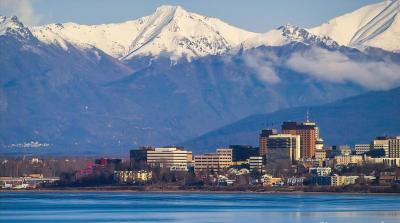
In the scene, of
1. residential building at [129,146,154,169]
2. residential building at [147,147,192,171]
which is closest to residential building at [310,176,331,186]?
residential building at [129,146,154,169]

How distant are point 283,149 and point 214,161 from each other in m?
7.63

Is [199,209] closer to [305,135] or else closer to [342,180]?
[342,180]

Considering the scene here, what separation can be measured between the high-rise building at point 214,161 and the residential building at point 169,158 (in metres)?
1.49

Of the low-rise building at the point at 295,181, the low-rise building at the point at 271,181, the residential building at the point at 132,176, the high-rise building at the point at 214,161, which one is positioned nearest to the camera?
the low-rise building at the point at 295,181

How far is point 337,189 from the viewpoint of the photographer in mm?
145625

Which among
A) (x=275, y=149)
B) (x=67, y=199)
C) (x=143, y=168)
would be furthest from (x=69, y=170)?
(x=67, y=199)

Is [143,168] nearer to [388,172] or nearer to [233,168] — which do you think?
[233,168]

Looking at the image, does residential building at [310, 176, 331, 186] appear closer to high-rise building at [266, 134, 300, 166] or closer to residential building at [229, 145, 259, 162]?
high-rise building at [266, 134, 300, 166]

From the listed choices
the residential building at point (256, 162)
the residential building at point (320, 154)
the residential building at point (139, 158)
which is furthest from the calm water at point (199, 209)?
the residential building at point (320, 154)

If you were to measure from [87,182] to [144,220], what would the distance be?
229 feet

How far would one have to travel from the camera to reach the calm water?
3686 inches

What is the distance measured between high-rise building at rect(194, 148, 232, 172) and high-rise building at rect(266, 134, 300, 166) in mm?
4744

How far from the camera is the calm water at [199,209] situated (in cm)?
9362

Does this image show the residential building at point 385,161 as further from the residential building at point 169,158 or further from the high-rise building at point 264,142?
the residential building at point 169,158
